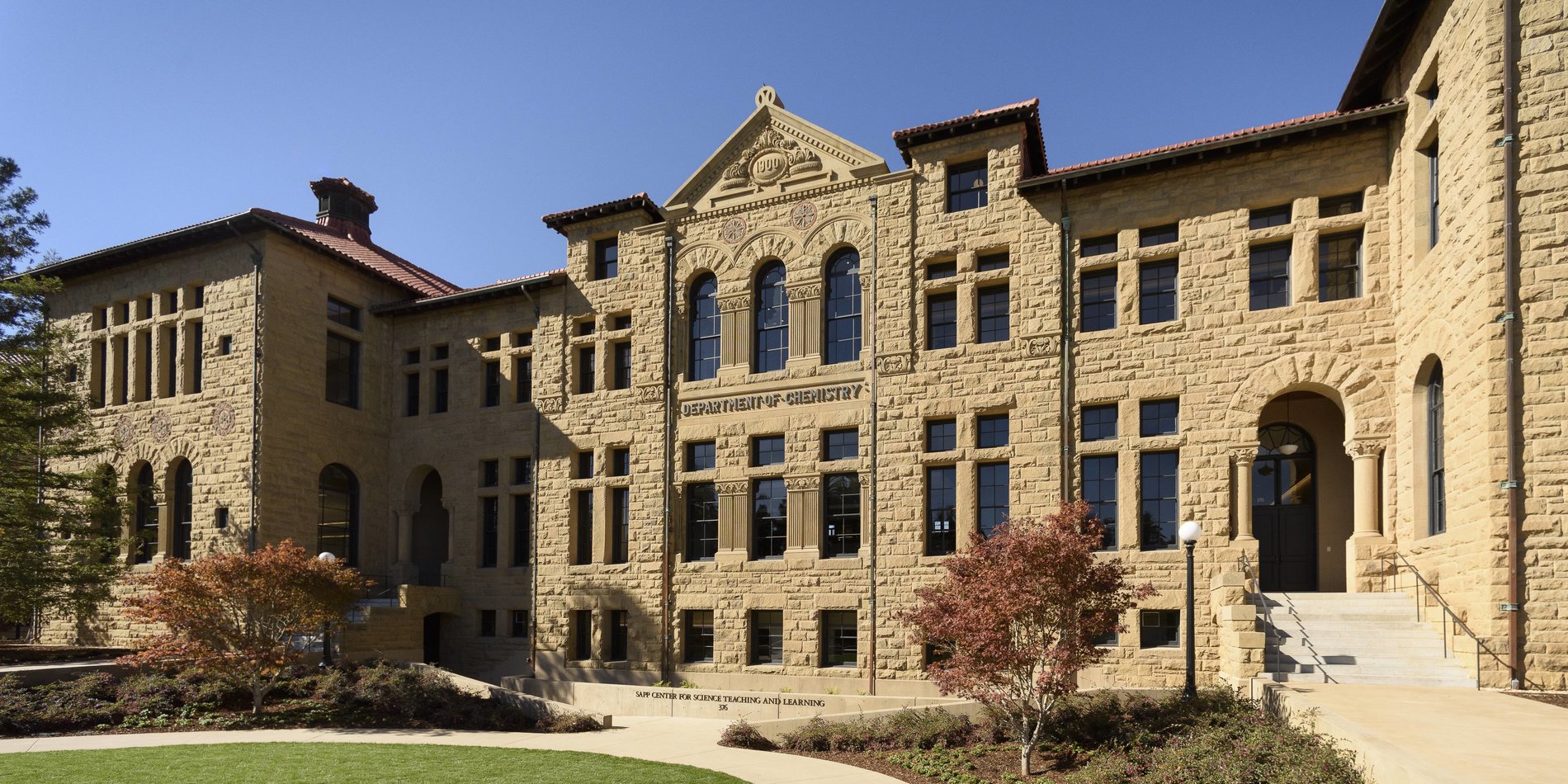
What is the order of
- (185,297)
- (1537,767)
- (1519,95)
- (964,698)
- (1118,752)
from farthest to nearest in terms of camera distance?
(185,297)
(964,698)
(1519,95)
(1118,752)
(1537,767)

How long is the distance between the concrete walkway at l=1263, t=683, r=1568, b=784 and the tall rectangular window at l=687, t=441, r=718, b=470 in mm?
14564

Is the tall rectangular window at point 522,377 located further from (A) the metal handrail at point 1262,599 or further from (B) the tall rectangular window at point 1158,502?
(A) the metal handrail at point 1262,599

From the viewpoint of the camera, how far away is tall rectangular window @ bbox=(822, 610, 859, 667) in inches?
901

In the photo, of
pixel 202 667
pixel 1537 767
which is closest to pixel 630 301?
pixel 202 667

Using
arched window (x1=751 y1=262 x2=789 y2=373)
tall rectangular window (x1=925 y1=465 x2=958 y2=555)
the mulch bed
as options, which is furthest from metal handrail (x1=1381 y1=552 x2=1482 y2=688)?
arched window (x1=751 y1=262 x2=789 y2=373)

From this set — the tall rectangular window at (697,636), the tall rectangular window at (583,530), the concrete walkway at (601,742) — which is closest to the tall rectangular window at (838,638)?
the tall rectangular window at (697,636)

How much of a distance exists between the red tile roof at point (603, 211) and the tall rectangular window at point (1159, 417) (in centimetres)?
1330

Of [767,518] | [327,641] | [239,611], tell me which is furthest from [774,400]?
[239,611]

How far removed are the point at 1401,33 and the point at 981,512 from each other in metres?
12.1

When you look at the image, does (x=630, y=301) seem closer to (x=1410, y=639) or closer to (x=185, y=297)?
(x=185, y=297)

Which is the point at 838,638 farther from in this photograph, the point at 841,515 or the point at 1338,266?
the point at 1338,266

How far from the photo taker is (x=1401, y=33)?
18.2 metres

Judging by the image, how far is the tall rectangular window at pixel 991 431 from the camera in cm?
2194

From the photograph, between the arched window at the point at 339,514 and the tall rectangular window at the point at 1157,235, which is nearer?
the tall rectangular window at the point at 1157,235
